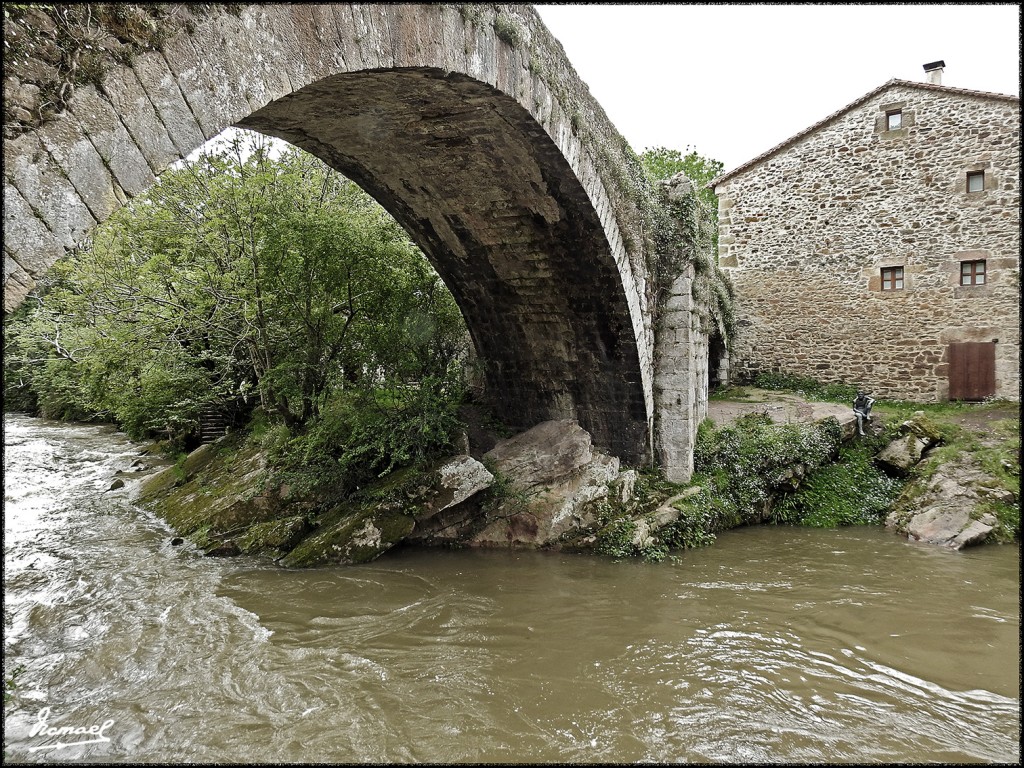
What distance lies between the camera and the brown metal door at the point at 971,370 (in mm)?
11688

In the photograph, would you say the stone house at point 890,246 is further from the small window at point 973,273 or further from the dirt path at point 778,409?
the dirt path at point 778,409

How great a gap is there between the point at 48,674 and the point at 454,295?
5810 millimetres

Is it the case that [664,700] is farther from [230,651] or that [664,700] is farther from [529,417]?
[529,417]

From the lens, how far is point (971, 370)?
38.9 feet

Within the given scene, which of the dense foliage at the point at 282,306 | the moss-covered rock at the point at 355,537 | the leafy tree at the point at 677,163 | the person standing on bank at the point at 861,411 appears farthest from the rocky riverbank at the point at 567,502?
the leafy tree at the point at 677,163

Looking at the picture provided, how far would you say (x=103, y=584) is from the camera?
616 cm

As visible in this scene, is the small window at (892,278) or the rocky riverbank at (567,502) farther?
the small window at (892,278)

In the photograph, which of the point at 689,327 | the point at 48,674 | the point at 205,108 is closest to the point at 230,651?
the point at 48,674

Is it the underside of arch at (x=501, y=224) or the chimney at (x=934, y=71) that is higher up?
the chimney at (x=934, y=71)

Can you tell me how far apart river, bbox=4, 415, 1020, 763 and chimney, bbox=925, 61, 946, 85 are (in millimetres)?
10825

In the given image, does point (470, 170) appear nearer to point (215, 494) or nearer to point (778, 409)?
point (215, 494)

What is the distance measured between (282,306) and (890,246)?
11.6 metres

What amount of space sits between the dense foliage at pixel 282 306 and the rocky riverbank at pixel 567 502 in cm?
68

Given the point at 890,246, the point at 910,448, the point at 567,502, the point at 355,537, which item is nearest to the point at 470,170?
the point at 567,502
